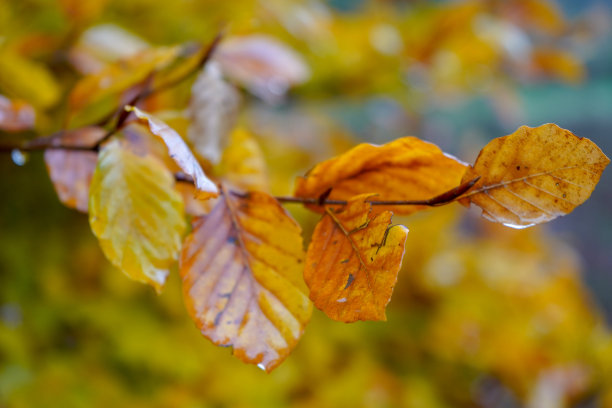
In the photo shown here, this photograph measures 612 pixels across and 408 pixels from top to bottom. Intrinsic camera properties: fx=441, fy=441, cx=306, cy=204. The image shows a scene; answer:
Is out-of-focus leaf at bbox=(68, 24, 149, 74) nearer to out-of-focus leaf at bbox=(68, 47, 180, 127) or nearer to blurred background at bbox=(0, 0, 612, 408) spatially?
blurred background at bbox=(0, 0, 612, 408)

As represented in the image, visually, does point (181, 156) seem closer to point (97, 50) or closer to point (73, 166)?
point (73, 166)

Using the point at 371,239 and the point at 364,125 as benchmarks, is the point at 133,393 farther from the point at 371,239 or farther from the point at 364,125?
the point at 364,125

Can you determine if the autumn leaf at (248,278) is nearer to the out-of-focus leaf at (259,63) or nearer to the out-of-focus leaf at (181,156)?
the out-of-focus leaf at (181,156)

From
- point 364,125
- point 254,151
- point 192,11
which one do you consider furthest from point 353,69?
point 364,125

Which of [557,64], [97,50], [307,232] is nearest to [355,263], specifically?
[97,50]

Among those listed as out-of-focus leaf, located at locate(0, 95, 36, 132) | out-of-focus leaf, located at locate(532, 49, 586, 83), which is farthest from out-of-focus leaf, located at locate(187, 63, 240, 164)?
out-of-focus leaf, located at locate(532, 49, 586, 83)

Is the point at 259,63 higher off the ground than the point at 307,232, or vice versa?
the point at 259,63
